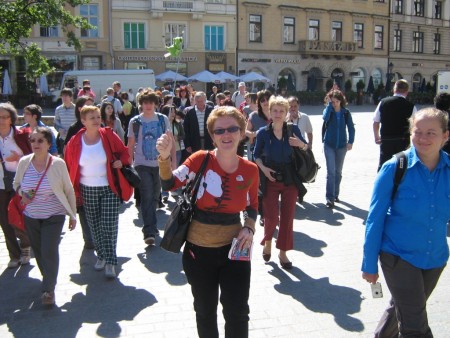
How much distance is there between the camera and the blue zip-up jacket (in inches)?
338

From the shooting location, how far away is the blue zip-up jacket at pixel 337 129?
28.1 ft

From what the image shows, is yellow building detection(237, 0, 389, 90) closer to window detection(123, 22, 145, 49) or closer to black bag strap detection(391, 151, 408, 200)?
window detection(123, 22, 145, 49)

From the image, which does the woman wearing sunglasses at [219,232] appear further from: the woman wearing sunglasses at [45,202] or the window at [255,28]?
the window at [255,28]

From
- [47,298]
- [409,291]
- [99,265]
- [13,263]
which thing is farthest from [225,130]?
[13,263]

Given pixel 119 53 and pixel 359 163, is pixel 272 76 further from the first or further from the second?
pixel 359 163

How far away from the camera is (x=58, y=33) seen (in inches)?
1361

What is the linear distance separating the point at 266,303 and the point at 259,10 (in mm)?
38299

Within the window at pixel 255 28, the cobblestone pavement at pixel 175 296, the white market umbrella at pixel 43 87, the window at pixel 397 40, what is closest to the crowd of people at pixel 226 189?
the cobblestone pavement at pixel 175 296

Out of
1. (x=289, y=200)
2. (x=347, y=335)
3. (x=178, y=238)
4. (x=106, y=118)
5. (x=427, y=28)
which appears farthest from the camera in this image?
(x=427, y=28)

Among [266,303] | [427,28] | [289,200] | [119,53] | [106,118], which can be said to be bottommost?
[266,303]

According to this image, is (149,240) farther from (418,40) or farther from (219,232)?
(418,40)

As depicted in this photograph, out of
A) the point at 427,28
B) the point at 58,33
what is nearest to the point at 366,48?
the point at 427,28

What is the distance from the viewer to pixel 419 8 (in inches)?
1976

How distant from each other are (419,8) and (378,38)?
6.80m
